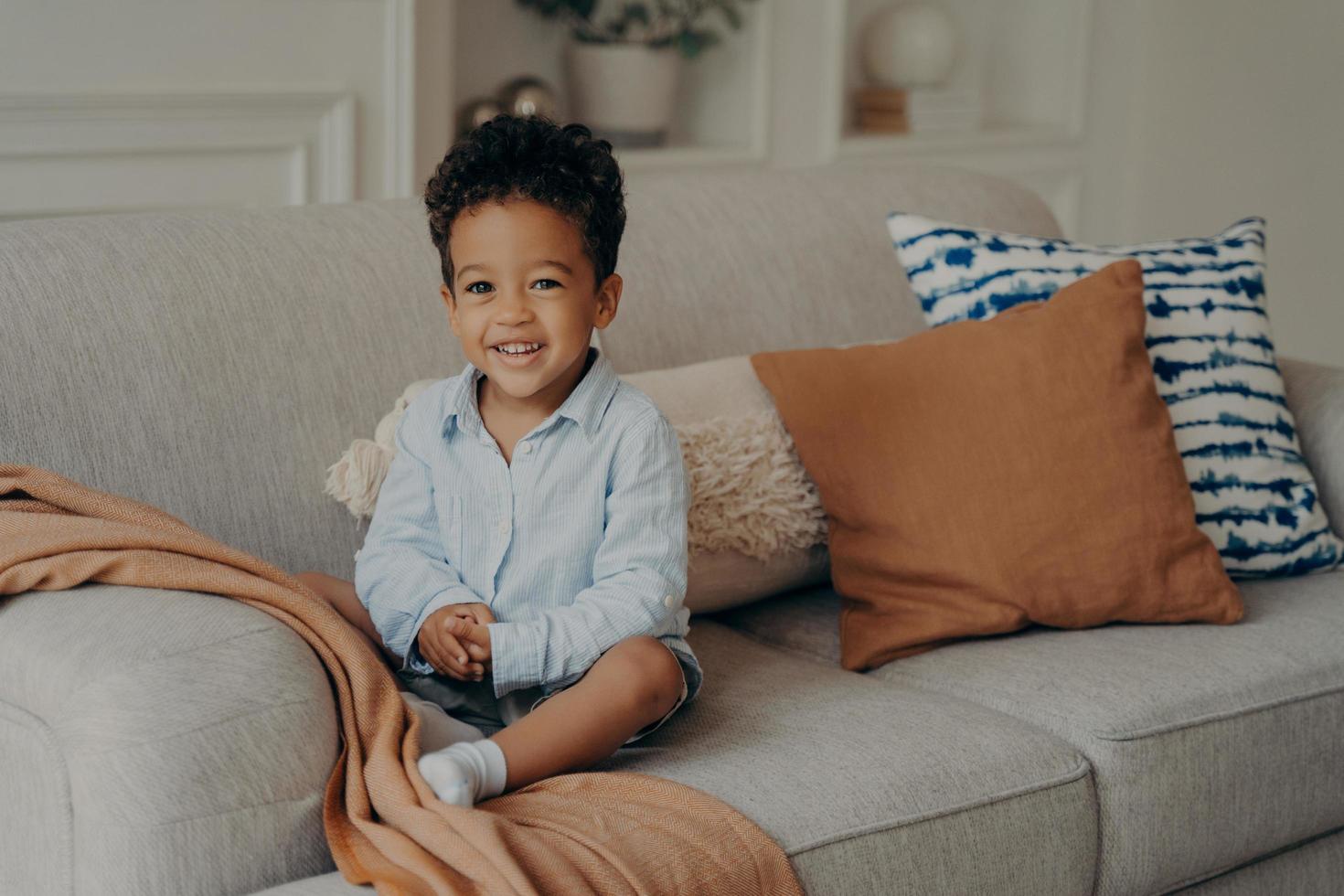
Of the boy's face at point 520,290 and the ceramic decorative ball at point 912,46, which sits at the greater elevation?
the ceramic decorative ball at point 912,46

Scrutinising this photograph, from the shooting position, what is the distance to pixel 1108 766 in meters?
1.55

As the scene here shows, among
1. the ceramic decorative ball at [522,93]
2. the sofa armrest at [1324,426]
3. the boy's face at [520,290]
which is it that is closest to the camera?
the boy's face at [520,290]

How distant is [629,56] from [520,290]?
210 cm

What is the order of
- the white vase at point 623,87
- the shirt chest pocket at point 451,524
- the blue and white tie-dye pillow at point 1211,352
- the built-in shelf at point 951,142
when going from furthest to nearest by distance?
the built-in shelf at point 951,142 → the white vase at point 623,87 → the blue and white tie-dye pillow at point 1211,352 → the shirt chest pocket at point 451,524

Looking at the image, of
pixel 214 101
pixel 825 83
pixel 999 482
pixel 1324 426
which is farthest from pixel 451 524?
pixel 825 83

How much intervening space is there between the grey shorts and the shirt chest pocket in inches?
4.6

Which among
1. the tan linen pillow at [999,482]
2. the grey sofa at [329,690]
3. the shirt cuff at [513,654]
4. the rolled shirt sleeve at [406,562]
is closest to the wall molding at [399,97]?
the grey sofa at [329,690]

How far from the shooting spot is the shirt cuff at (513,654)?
4.66 feet

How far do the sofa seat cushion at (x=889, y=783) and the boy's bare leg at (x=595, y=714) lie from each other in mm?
53

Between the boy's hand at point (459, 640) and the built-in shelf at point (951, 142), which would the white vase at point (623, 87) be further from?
the boy's hand at point (459, 640)


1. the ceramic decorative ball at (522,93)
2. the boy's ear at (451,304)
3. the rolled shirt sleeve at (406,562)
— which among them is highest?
the ceramic decorative ball at (522,93)

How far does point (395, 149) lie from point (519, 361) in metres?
1.60

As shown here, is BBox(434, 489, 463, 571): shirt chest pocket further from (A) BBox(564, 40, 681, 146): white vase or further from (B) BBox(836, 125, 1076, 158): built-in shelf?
(B) BBox(836, 125, 1076, 158): built-in shelf

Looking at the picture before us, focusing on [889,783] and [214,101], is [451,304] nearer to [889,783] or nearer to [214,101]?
[889,783]
